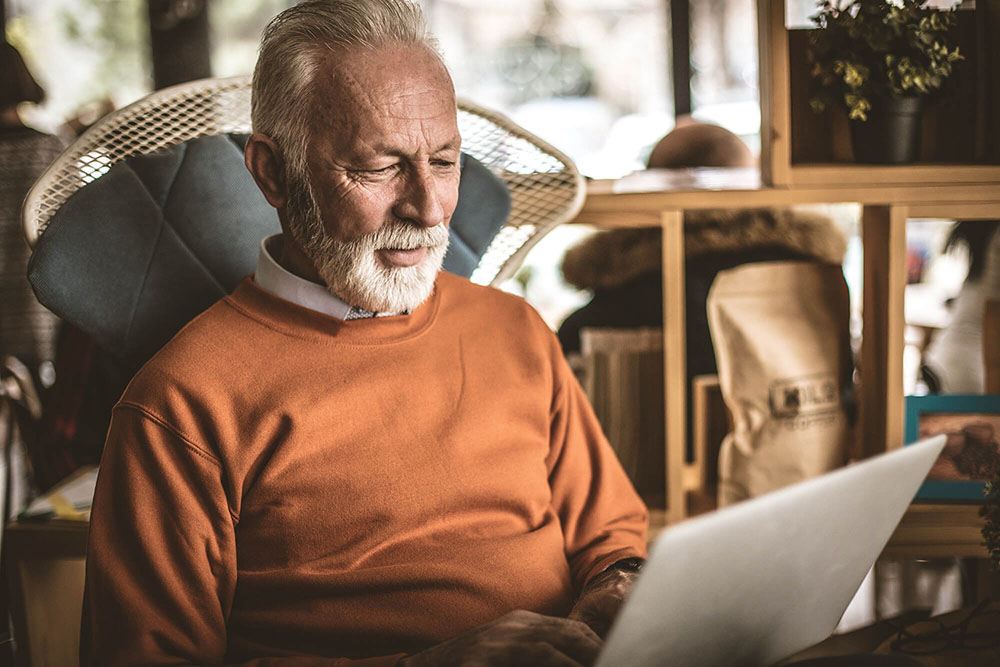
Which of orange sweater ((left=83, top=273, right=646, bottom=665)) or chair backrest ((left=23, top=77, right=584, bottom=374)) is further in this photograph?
chair backrest ((left=23, top=77, right=584, bottom=374))

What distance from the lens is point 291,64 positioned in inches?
45.1

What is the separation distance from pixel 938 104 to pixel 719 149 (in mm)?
→ 868

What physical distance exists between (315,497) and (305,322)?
0.22 metres

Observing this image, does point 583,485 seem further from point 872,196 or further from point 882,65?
point 882,65

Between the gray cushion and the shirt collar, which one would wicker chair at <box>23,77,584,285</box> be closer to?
the gray cushion

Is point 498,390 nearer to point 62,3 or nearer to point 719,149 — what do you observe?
point 719,149

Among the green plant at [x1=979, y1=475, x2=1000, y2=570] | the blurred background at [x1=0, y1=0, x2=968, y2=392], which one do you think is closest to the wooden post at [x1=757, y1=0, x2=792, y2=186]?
the green plant at [x1=979, y1=475, x2=1000, y2=570]

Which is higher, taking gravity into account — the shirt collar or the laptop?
the shirt collar

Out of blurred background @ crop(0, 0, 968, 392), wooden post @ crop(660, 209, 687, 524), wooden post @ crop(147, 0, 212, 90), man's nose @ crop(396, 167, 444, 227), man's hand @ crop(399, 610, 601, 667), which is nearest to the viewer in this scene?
man's hand @ crop(399, 610, 601, 667)

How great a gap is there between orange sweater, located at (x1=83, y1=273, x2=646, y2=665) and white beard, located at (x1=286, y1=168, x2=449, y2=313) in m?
0.05

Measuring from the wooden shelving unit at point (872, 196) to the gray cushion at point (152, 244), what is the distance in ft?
1.99

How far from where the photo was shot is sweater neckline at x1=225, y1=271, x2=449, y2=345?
1.18 m

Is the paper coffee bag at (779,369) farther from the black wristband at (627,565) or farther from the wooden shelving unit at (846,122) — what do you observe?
the black wristband at (627,565)

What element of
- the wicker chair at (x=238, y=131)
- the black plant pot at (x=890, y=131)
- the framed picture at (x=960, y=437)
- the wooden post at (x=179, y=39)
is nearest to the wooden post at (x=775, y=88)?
the black plant pot at (x=890, y=131)
